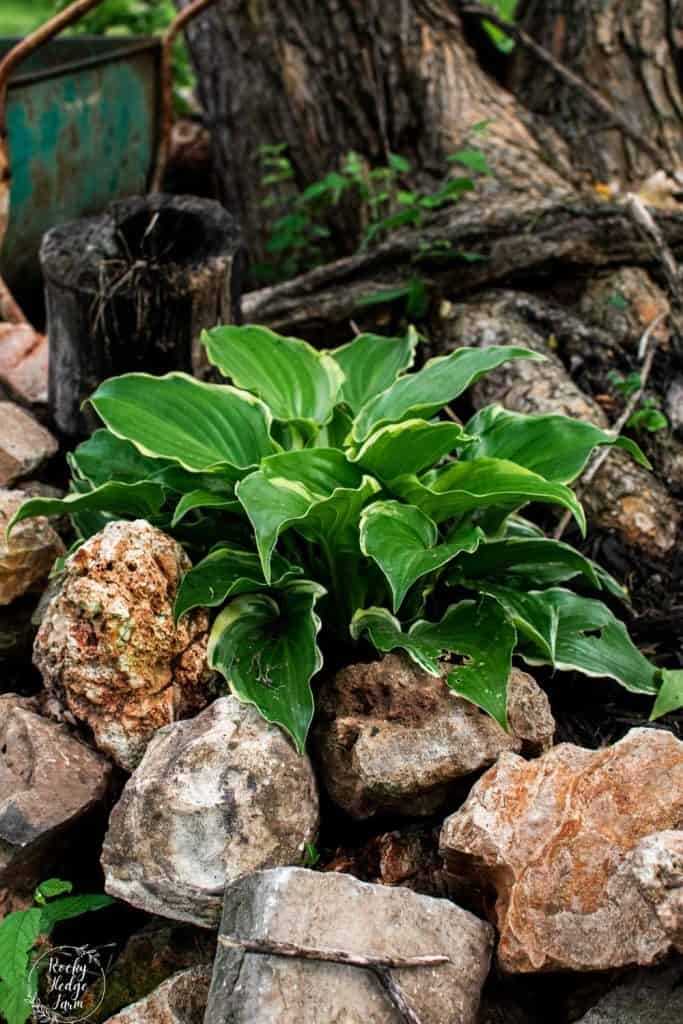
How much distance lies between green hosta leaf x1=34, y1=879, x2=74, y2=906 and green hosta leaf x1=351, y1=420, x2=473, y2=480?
96 centimetres

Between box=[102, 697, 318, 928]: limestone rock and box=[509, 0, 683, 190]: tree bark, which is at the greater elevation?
box=[509, 0, 683, 190]: tree bark

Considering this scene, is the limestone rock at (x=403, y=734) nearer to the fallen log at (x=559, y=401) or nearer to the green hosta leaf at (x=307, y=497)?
the green hosta leaf at (x=307, y=497)

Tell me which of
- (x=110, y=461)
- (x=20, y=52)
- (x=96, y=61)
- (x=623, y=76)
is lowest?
(x=110, y=461)

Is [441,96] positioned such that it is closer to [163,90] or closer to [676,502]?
[163,90]

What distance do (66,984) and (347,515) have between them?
3.23 ft

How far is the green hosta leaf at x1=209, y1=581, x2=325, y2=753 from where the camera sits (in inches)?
78.2

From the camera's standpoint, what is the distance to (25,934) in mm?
1772

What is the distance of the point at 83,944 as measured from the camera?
2.03 meters

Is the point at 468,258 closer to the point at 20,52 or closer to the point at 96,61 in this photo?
the point at 20,52

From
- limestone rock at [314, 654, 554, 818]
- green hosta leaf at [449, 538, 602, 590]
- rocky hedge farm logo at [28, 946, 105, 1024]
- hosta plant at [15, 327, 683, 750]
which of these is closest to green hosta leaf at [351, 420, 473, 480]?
hosta plant at [15, 327, 683, 750]

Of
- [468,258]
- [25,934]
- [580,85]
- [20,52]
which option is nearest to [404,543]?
[25,934]

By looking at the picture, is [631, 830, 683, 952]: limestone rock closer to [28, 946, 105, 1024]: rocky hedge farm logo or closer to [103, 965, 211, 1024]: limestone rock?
[103, 965, 211, 1024]: limestone rock

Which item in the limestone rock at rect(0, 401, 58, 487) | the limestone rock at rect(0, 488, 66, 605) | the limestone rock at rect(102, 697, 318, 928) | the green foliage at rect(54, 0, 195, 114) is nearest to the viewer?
the limestone rock at rect(102, 697, 318, 928)

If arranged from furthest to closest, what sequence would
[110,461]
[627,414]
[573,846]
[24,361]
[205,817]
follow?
[24,361], [627,414], [110,461], [205,817], [573,846]
